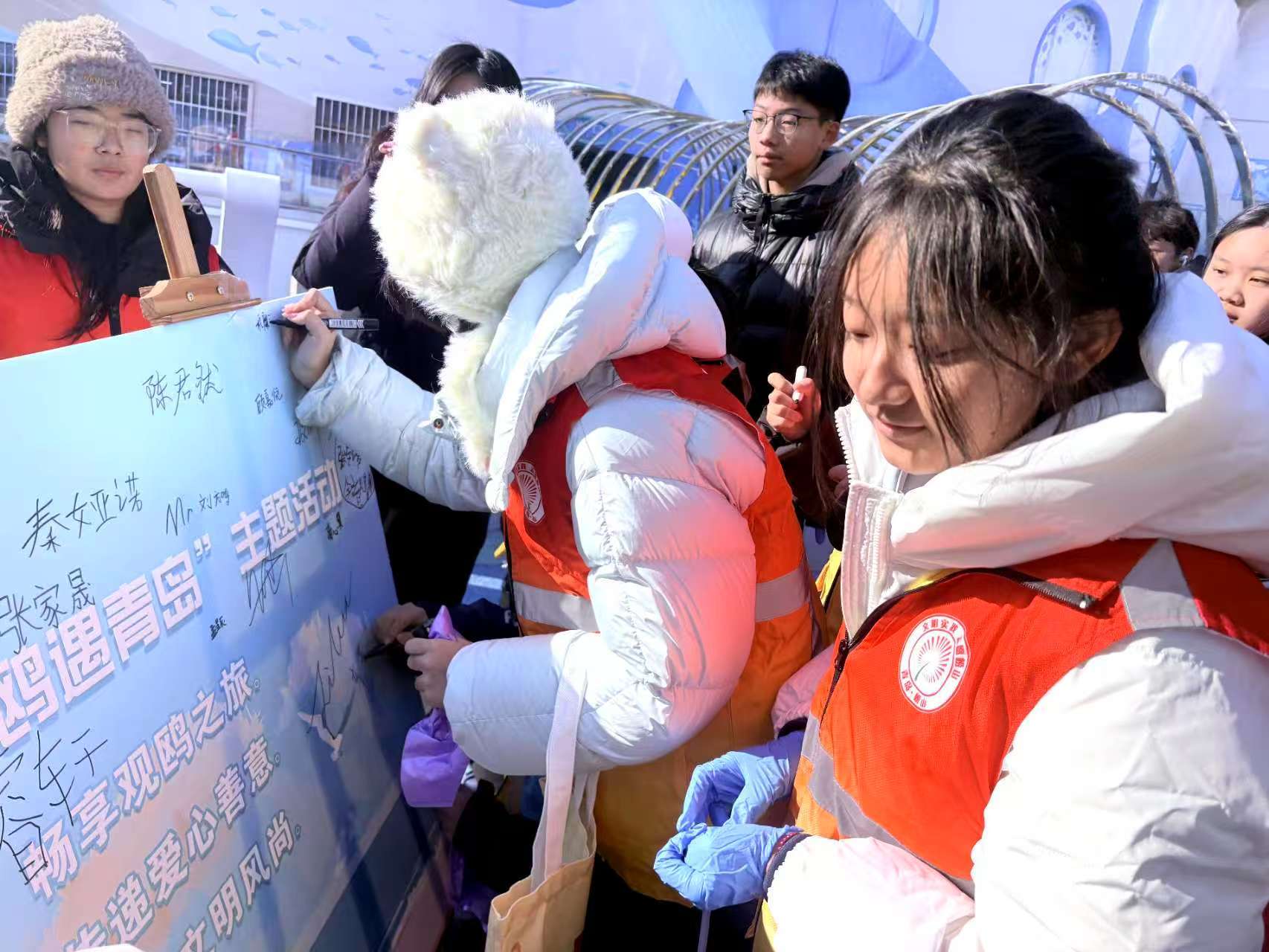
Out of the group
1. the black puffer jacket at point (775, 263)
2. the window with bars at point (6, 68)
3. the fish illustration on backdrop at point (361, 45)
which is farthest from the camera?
the fish illustration on backdrop at point (361, 45)

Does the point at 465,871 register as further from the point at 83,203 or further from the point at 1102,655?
the point at 83,203

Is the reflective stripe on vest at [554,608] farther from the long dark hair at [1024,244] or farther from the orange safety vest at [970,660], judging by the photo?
the long dark hair at [1024,244]

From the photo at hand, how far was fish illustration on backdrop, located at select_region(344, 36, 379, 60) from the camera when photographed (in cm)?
503

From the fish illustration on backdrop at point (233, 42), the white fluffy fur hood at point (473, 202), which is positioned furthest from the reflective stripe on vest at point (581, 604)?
the fish illustration on backdrop at point (233, 42)

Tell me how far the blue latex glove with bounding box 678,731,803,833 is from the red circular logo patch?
0.41 meters

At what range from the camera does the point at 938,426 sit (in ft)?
2.83

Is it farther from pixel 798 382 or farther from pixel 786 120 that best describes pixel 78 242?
pixel 786 120

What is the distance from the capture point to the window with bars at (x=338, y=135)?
5070 millimetres

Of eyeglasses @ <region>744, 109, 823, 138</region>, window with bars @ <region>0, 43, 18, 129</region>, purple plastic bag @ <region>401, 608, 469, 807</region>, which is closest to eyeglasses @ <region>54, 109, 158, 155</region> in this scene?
purple plastic bag @ <region>401, 608, 469, 807</region>

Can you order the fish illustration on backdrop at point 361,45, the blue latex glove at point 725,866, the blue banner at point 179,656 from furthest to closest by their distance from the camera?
the fish illustration on backdrop at point 361,45 → the blue latex glove at point 725,866 → the blue banner at point 179,656

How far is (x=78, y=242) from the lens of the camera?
2.14 meters

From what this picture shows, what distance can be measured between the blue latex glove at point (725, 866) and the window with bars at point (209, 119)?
16.1 ft

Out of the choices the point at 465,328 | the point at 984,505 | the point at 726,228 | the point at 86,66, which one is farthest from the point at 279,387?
the point at 726,228

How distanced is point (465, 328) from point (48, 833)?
978 mm
